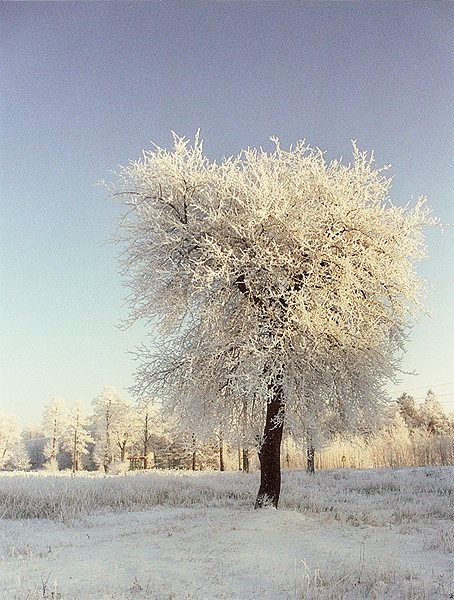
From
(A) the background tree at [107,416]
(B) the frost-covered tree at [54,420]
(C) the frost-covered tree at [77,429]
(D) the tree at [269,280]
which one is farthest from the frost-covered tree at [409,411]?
(D) the tree at [269,280]

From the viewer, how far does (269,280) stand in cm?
1187

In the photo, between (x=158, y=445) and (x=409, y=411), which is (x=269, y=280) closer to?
(x=158, y=445)

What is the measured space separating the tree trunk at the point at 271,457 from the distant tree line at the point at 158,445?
1880 millimetres

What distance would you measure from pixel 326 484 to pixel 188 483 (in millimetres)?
6097

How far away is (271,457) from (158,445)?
169ft

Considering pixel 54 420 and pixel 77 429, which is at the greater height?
pixel 54 420

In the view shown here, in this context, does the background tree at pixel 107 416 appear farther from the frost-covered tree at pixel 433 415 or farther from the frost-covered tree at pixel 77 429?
the frost-covered tree at pixel 433 415

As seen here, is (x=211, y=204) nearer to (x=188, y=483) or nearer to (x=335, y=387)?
(x=335, y=387)

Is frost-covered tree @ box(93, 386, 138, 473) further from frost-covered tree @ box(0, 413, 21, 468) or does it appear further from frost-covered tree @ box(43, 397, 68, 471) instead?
frost-covered tree @ box(0, 413, 21, 468)

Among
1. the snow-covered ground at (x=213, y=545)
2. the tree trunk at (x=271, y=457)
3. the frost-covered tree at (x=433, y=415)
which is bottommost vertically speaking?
the snow-covered ground at (x=213, y=545)

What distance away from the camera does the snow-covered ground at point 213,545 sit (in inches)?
227

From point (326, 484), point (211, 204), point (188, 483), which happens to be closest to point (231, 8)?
point (211, 204)

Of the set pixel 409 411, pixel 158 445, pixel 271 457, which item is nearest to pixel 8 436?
pixel 158 445

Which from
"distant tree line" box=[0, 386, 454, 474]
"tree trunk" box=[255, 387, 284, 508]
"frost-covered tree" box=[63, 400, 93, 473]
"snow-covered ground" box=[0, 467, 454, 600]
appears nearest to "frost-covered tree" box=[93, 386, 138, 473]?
"distant tree line" box=[0, 386, 454, 474]
